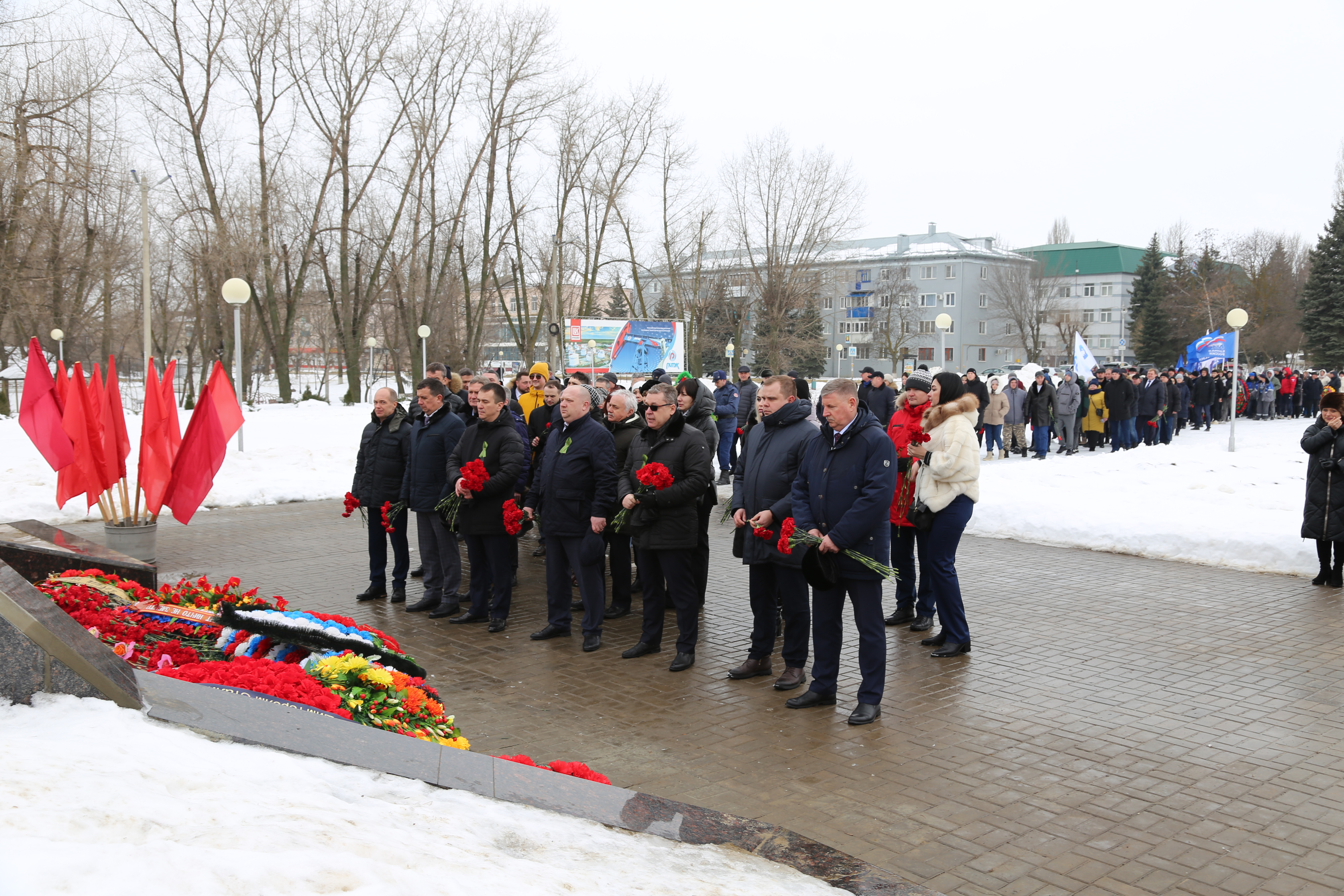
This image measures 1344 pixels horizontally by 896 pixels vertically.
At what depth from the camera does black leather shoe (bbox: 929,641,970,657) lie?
7379 millimetres

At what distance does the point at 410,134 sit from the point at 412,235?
17.0 ft

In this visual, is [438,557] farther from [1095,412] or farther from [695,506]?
[1095,412]

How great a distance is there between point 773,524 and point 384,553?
436cm

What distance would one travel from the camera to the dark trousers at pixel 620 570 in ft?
29.0

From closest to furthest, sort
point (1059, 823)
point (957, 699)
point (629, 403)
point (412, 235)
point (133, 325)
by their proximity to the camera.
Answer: point (1059, 823), point (957, 699), point (629, 403), point (412, 235), point (133, 325)

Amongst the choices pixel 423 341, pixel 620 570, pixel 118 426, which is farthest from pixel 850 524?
pixel 423 341

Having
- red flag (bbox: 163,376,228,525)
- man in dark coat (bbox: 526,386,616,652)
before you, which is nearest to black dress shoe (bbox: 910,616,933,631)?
man in dark coat (bbox: 526,386,616,652)

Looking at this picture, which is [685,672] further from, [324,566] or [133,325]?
[133,325]

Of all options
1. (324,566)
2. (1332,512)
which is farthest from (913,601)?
(324,566)

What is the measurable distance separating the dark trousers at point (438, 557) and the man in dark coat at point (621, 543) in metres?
1.34

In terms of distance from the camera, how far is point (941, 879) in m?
4.05

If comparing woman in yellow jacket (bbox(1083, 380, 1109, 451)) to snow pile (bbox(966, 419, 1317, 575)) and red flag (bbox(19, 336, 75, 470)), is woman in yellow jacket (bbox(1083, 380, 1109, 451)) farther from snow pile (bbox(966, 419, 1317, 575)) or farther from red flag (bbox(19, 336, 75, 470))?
red flag (bbox(19, 336, 75, 470))

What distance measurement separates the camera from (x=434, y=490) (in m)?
8.86

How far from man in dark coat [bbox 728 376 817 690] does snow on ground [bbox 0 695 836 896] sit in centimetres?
296
